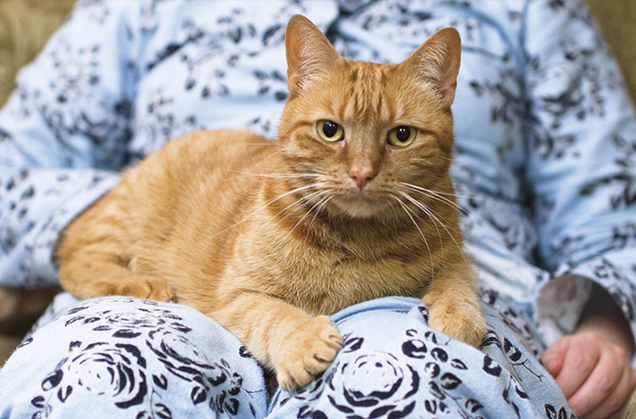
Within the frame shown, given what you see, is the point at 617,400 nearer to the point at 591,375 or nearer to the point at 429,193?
the point at 591,375

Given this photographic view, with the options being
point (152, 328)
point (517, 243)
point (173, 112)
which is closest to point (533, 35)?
point (517, 243)

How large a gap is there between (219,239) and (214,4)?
0.78 m

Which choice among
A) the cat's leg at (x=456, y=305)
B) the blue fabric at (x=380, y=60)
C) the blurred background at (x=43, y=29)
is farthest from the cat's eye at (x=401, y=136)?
the blurred background at (x=43, y=29)

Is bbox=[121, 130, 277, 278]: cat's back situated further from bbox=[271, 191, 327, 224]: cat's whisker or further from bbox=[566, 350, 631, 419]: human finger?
bbox=[566, 350, 631, 419]: human finger

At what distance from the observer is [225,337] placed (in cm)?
89

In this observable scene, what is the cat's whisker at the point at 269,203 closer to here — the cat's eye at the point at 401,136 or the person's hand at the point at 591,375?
the cat's eye at the point at 401,136

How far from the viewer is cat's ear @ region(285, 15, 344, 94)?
906 mm

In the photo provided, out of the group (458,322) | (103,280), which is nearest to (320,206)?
(458,322)

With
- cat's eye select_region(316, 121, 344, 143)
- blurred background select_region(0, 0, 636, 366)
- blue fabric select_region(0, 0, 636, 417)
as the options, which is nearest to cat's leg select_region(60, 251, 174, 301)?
blue fabric select_region(0, 0, 636, 417)

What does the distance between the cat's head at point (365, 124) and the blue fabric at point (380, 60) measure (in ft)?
1.23

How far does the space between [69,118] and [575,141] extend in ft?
4.71

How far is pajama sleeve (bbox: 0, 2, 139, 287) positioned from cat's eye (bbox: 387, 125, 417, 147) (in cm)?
81

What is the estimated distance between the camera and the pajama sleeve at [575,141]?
138 cm

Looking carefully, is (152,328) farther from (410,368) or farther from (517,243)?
(517,243)
